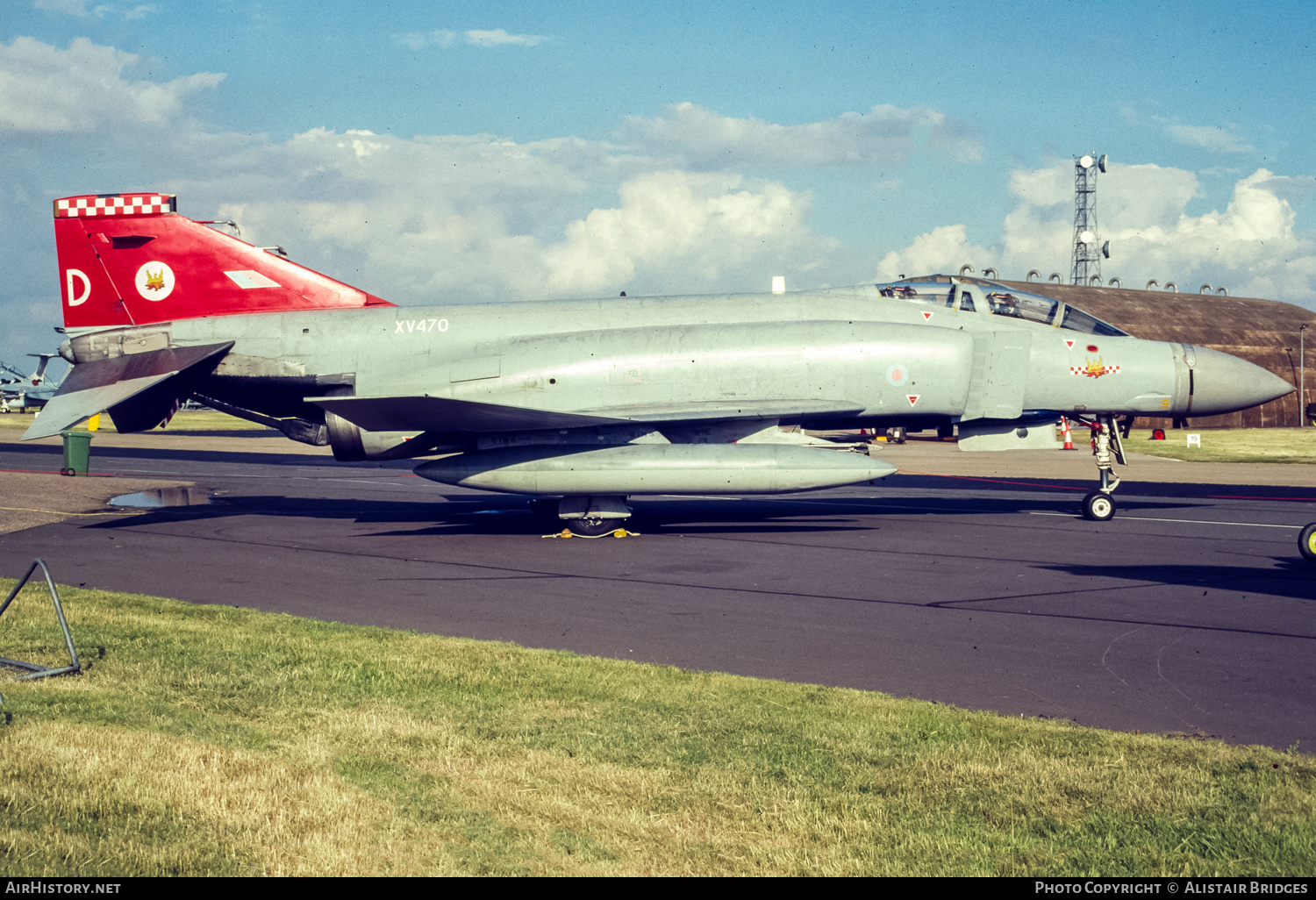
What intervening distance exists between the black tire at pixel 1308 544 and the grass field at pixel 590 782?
7.49 metres

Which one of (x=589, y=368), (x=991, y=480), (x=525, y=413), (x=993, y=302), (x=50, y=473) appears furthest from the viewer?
(x=50, y=473)

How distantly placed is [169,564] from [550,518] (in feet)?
20.1

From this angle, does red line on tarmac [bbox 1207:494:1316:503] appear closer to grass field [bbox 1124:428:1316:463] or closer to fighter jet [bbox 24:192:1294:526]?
fighter jet [bbox 24:192:1294:526]

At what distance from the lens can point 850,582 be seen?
1103cm

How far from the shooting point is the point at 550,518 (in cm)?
1686

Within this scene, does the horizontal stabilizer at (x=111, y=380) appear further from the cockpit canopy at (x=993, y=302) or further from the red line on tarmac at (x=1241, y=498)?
the red line on tarmac at (x=1241, y=498)

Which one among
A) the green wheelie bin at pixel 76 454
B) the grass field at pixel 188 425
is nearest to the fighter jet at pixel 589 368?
the green wheelie bin at pixel 76 454

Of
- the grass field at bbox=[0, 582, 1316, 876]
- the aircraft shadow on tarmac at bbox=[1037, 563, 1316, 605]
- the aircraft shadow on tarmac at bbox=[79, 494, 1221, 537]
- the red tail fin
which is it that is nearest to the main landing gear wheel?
the aircraft shadow on tarmac at bbox=[79, 494, 1221, 537]

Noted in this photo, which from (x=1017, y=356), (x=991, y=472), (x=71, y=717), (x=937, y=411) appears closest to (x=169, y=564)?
(x=71, y=717)

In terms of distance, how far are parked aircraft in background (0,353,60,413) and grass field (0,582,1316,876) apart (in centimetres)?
7512

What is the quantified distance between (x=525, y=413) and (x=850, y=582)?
Result: 18.6 feet

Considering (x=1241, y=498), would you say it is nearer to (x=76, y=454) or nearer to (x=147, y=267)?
(x=147, y=267)

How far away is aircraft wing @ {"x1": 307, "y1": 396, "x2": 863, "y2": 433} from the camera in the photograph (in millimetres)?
13781

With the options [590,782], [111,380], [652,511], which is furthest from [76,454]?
[590,782]
